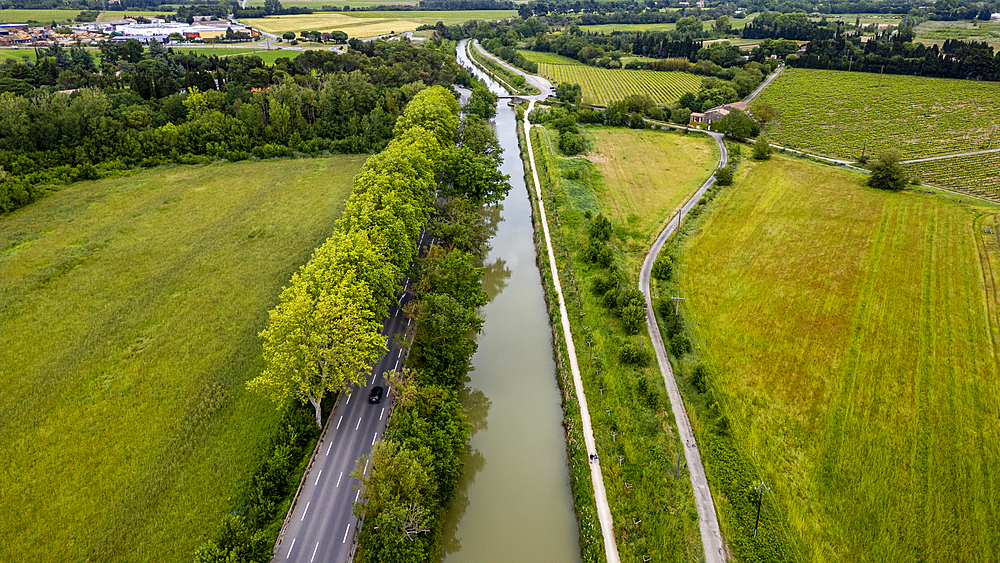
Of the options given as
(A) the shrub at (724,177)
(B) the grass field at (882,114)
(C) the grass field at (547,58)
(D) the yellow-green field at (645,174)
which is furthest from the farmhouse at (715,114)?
(C) the grass field at (547,58)

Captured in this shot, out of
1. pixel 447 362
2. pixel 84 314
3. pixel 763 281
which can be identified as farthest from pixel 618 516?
pixel 84 314

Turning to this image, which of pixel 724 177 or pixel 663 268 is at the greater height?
pixel 724 177

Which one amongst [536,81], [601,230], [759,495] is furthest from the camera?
[536,81]

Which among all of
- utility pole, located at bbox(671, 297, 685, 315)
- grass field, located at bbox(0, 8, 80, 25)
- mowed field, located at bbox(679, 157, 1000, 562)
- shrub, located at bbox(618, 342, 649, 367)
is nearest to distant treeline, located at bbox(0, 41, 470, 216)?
utility pole, located at bbox(671, 297, 685, 315)

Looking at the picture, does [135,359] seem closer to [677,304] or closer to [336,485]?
[336,485]

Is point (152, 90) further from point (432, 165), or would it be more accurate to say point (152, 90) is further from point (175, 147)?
point (432, 165)

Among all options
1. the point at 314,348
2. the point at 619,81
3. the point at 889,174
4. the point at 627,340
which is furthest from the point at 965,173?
the point at 314,348

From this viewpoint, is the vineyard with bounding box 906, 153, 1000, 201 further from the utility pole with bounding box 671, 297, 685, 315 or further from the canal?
the canal
